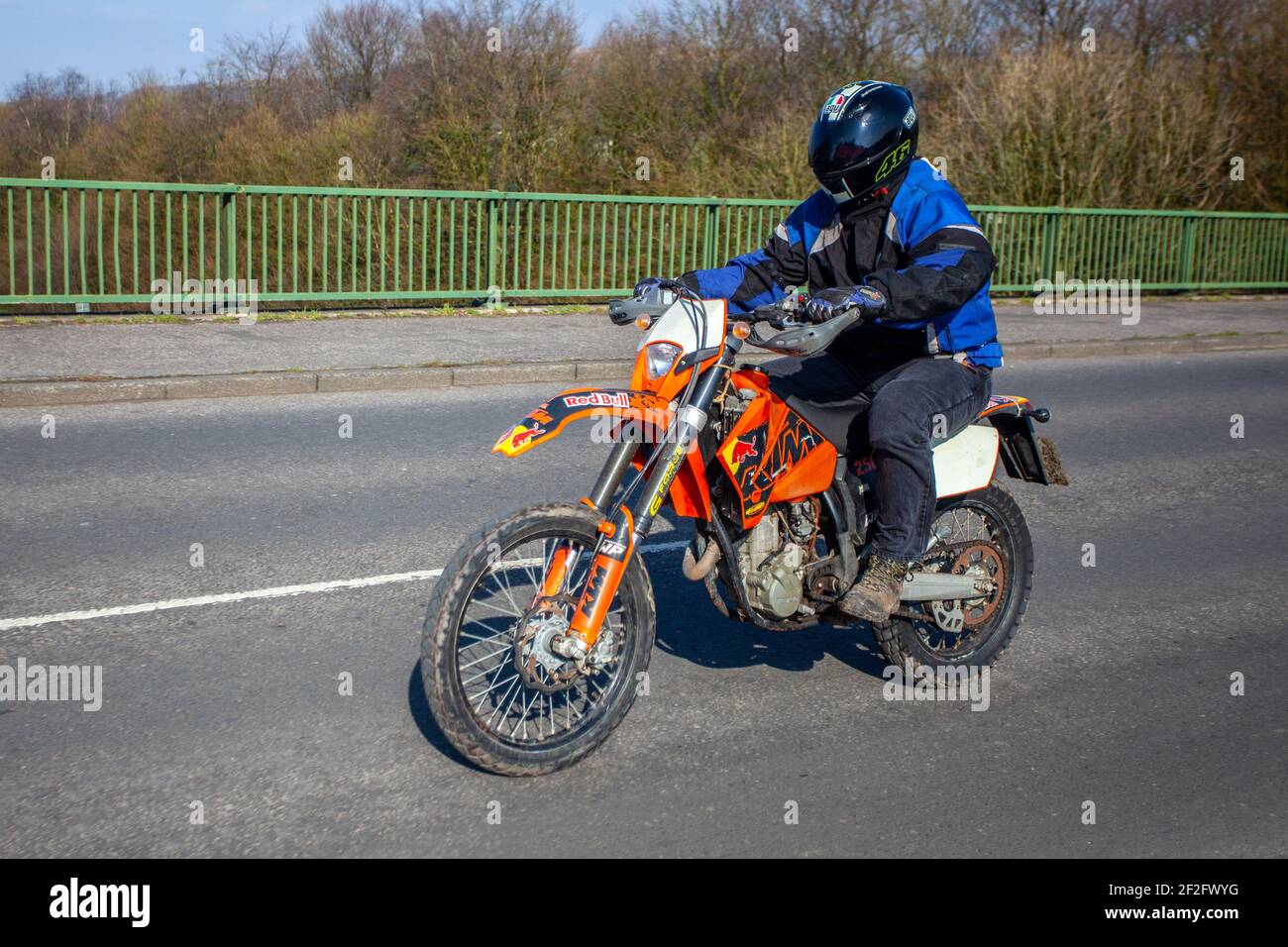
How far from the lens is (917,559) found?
183 inches

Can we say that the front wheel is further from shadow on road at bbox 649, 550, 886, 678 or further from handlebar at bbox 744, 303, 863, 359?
shadow on road at bbox 649, 550, 886, 678

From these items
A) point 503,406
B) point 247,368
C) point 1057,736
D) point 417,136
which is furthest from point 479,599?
point 417,136

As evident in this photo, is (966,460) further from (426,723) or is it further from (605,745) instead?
(426,723)

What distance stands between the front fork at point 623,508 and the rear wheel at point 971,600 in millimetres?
1214

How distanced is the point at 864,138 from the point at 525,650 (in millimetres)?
1925

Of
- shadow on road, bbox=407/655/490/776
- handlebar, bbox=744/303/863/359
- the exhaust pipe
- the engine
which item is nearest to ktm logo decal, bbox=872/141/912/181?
handlebar, bbox=744/303/863/359

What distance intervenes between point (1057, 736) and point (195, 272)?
446 inches

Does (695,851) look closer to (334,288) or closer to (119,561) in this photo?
(119,561)

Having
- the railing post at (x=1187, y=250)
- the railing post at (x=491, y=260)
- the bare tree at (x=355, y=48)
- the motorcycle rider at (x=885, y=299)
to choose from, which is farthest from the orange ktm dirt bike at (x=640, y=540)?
the bare tree at (x=355, y=48)

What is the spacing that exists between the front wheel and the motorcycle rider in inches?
31.1

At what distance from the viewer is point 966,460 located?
182 inches

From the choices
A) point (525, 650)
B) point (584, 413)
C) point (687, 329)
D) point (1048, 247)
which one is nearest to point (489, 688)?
point (525, 650)

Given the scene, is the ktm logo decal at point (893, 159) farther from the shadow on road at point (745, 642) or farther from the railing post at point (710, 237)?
the railing post at point (710, 237)

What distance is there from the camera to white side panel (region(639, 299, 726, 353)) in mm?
3852
